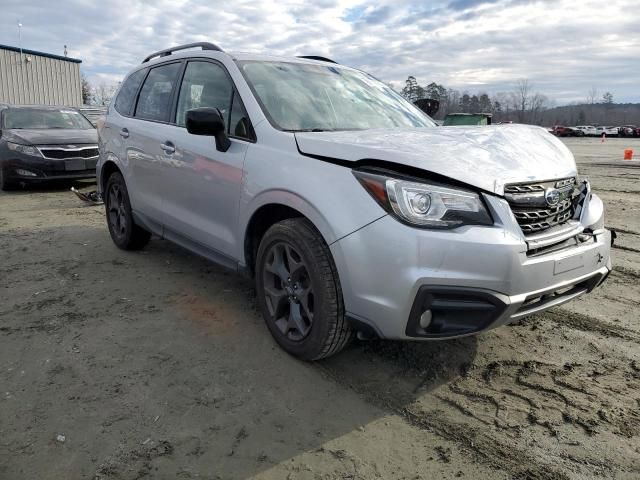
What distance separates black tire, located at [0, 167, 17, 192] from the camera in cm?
949

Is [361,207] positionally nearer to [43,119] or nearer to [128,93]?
[128,93]

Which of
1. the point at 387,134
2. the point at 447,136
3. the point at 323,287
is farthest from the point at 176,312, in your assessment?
the point at 447,136

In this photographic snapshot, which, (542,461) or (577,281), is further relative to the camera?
(577,281)

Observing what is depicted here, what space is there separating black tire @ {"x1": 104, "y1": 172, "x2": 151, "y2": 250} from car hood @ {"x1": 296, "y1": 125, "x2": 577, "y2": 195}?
8.92 feet

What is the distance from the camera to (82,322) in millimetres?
3688

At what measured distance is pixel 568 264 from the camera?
266 centimetres

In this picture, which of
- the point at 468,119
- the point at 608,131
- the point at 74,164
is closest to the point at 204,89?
the point at 74,164

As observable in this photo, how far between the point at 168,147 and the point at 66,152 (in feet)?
21.3

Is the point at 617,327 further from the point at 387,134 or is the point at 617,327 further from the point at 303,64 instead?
the point at 303,64

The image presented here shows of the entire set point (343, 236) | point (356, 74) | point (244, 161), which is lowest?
point (343, 236)

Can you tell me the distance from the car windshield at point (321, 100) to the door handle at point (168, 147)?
2.87 ft

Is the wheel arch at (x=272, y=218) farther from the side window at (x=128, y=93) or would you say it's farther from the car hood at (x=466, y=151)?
the side window at (x=128, y=93)

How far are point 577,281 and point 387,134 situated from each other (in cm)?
133

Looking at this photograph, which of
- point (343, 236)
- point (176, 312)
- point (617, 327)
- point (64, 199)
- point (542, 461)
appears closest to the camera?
point (542, 461)
